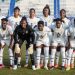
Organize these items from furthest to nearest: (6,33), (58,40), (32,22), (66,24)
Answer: (32,22), (66,24), (6,33), (58,40)

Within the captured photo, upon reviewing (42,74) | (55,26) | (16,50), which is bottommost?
(42,74)

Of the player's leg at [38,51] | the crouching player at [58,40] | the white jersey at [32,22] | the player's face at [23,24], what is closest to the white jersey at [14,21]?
the white jersey at [32,22]

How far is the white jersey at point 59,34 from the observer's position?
9.38 m

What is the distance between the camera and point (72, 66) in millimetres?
9625

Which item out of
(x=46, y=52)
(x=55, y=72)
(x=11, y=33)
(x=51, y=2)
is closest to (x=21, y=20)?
(x=11, y=33)

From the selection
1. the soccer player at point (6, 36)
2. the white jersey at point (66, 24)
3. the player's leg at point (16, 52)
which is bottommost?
the player's leg at point (16, 52)

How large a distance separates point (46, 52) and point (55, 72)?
2.35 feet

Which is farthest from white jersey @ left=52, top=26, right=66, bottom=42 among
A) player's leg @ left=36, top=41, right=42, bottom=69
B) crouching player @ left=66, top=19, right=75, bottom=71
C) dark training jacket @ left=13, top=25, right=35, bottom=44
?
dark training jacket @ left=13, top=25, right=35, bottom=44

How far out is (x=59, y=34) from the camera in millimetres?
9398

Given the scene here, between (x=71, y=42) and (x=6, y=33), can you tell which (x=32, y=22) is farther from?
(x=71, y=42)

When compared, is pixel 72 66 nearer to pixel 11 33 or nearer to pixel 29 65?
pixel 29 65

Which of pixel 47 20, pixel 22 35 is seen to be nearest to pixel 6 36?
pixel 22 35

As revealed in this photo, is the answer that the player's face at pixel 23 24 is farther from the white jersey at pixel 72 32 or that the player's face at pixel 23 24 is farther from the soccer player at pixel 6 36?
the white jersey at pixel 72 32

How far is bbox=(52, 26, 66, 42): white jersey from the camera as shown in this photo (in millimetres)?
9375
